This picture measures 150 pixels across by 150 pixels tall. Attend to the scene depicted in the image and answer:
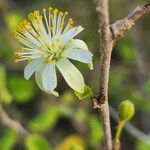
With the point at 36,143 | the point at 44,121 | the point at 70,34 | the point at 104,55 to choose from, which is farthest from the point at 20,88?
the point at 104,55

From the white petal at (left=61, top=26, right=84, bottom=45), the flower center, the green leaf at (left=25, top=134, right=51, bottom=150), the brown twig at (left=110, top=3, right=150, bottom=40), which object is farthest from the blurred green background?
the brown twig at (left=110, top=3, right=150, bottom=40)

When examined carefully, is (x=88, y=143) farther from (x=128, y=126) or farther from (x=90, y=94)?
(x=90, y=94)

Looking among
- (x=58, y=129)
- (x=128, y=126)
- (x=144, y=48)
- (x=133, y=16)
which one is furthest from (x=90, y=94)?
(x=144, y=48)

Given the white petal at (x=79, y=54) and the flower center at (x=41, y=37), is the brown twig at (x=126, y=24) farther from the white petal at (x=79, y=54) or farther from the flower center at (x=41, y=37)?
the flower center at (x=41, y=37)

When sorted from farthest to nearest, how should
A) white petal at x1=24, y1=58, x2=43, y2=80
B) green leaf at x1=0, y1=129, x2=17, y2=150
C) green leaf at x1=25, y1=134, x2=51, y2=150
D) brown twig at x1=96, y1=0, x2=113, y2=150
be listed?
green leaf at x1=0, y1=129, x2=17, y2=150
green leaf at x1=25, y1=134, x2=51, y2=150
white petal at x1=24, y1=58, x2=43, y2=80
brown twig at x1=96, y1=0, x2=113, y2=150

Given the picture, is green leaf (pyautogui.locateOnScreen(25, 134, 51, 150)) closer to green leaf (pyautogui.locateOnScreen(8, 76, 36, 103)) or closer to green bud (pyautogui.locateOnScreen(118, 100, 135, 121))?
green leaf (pyautogui.locateOnScreen(8, 76, 36, 103))
